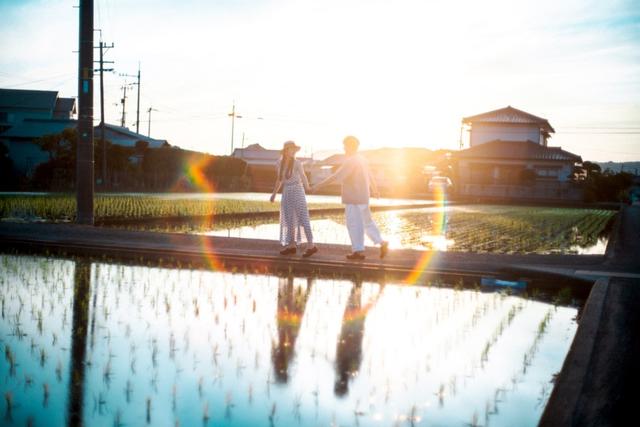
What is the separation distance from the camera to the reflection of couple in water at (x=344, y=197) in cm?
1015

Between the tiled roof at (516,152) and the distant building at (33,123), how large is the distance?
2353cm

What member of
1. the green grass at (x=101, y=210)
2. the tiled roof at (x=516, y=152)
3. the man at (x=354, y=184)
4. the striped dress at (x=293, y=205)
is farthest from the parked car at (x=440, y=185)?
the man at (x=354, y=184)

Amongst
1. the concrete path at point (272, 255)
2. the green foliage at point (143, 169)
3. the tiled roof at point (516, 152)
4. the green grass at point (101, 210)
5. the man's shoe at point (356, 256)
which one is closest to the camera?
the concrete path at point (272, 255)

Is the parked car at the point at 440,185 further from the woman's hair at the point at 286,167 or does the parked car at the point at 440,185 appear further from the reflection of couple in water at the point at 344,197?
the woman's hair at the point at 286,167

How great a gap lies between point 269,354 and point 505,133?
58517 mm

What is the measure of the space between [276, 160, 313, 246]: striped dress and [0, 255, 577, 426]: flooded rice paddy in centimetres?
236

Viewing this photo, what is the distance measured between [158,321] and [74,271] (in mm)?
3496

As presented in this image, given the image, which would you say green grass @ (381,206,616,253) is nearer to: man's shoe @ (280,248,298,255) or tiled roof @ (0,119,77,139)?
man's shoe @ (280,248,298,255)

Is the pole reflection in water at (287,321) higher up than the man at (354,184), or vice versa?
the man at (354,184)

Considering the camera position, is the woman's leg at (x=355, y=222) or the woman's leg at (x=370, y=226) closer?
the woman's leg at (x=355, y=222)

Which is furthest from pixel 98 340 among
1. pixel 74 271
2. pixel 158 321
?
pixel 74 271

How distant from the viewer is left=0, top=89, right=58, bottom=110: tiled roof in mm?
59312

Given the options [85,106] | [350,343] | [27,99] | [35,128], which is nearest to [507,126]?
[35,128]

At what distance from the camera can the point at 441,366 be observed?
4.90 meters
